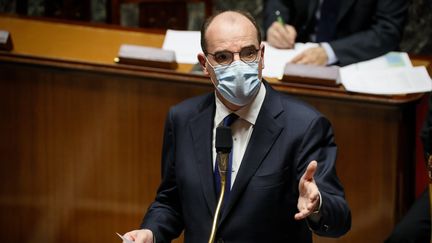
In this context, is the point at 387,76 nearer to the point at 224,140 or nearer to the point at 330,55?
the point at 330,55

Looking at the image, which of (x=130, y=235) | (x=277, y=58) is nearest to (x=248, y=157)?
(x=130, y=235)

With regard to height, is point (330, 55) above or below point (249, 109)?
below

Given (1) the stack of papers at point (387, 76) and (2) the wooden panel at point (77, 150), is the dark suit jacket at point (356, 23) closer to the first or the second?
(1) the stack of papers at point (387, 76)

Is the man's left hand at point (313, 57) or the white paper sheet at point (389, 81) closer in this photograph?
the white paper sheet at point (389, 81)

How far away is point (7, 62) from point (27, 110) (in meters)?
0.22

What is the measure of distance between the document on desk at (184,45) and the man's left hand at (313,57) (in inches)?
17.0

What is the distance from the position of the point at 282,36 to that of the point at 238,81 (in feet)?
4.78

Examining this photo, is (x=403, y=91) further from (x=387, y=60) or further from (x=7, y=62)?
(x=7, y=62)

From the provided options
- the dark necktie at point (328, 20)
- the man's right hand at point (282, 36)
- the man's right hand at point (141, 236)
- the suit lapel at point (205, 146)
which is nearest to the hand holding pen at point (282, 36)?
the man's right hand at point (282, 36)

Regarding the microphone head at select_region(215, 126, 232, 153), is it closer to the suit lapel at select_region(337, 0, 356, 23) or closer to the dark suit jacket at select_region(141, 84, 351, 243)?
the dark suit jacket at select_region(141, 84, 351, 243)

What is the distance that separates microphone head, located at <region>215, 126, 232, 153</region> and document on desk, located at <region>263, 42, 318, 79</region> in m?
1.42

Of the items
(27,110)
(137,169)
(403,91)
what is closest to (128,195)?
(137,169)

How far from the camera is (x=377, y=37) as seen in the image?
391 centimetres

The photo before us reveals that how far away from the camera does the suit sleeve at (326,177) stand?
240 centimetres
